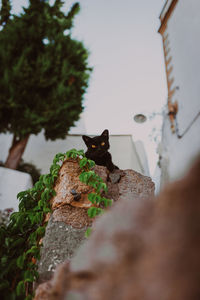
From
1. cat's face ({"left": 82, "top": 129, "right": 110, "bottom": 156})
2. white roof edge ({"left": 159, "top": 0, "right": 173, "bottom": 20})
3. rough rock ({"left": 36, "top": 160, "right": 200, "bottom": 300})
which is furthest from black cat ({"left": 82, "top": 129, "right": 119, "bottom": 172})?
white roof edge ({"left": 159, "top": 0, "right": 173, "bottom": 20})

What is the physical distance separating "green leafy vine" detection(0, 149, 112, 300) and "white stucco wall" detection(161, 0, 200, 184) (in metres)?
0.74

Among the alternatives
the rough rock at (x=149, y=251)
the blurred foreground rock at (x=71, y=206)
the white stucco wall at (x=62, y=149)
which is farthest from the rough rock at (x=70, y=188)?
the white stucco wall at (x=62, y=149)

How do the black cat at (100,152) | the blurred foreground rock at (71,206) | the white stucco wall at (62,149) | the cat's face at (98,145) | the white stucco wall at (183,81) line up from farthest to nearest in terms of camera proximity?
1. the white stucco wall at (62,149)
2. the cat's face at (98,145)
3. the black cat at (100,152)
4. the white stucco wall at (183,81)
5. the blurred foreground rock at (71,206)

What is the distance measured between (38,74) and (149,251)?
28.9 ft

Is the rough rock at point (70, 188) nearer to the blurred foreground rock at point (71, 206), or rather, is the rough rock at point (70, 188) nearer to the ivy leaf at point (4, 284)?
the blurred foreground rock at point (71, 206)

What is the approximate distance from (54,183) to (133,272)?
164 cm

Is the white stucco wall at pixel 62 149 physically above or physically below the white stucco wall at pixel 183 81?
above

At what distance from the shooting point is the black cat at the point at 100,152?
8.58 feet

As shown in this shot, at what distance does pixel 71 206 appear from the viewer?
188cm

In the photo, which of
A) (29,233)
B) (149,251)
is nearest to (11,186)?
(29,233)

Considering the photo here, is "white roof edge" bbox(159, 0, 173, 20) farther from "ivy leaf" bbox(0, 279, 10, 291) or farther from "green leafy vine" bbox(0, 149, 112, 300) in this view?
"ivy leaf" bbox(0, 279, 10, 291)

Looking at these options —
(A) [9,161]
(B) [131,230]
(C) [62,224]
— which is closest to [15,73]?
(A) [9,161]

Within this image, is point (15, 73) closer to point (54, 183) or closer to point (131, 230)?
point (54, 183)

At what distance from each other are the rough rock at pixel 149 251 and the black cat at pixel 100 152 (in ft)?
5.65
